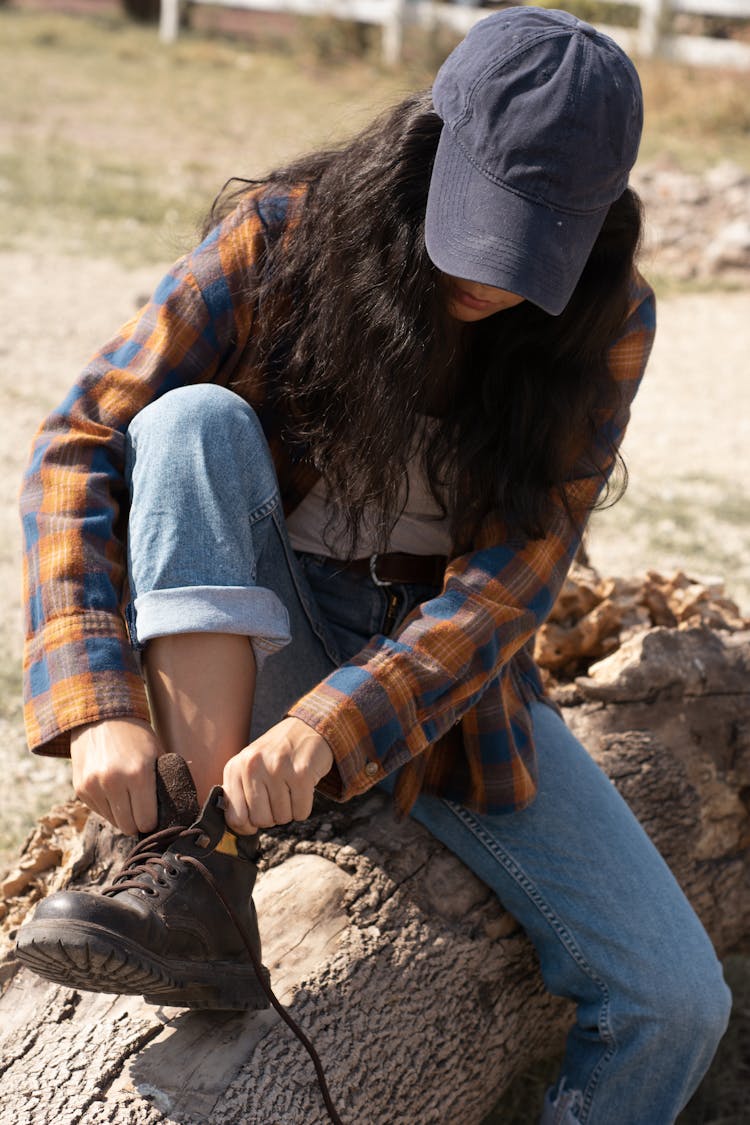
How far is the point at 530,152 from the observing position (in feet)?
5.31

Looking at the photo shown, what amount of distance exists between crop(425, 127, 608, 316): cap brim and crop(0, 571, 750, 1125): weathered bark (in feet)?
2.70

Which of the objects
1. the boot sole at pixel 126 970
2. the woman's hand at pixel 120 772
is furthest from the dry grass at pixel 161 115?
the boot sole at pixel 126 970

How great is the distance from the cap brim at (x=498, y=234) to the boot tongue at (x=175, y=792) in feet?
2.30

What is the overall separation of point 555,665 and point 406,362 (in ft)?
3.44

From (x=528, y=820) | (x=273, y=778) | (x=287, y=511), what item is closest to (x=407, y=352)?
(x=287, y=511)

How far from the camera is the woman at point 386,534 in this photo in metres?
1.63

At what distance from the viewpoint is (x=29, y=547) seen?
1.81m

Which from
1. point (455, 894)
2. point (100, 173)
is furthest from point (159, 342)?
point (100, 173)

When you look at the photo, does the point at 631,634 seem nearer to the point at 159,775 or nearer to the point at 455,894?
the point at 455,894

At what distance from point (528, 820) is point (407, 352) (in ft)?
2.35

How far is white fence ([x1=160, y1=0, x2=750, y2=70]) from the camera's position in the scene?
12.6m

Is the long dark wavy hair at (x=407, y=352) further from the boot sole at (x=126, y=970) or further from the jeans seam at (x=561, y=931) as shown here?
the boot sole at (x=126, y=970)

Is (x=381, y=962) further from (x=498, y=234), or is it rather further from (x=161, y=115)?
(x=161, y=115)

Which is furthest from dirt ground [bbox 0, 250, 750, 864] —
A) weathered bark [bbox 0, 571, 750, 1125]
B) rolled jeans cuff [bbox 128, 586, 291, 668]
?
rolled jeans cuff [bbox 128, 586, 291, 668]
